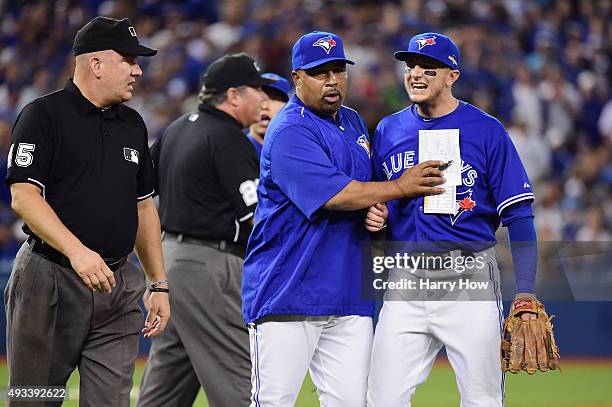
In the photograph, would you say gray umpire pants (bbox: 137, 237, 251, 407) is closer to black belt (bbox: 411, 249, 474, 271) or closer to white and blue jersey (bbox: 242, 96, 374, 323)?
white and blue jersey (bbox: 242, 96, 374, 323)

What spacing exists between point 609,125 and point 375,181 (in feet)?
27.0

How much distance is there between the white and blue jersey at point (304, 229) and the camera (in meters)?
4.34

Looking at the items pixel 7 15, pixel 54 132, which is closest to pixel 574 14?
pixel 7 15

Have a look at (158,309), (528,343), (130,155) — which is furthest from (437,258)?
(130,155)

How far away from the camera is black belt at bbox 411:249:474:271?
461 centimetres

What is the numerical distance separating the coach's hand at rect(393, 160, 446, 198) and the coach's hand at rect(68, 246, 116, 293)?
4.43ft

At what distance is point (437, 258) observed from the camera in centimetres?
462

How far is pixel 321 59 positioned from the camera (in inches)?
175

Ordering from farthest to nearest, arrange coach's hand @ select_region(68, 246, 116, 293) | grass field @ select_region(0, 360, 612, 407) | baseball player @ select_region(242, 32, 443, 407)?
grass field @ select_region(0, 360, 612, 407), baseball player @ select_region(242, 32, 443, 407), coach's hand @ select_region(68, 246, 116, 293)

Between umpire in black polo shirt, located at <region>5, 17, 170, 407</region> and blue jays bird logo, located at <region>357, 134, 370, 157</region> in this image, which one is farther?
blue jays bird logo, located at <region>357, 134, 370, 157</region>

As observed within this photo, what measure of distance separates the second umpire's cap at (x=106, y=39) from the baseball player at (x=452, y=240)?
1.29 m

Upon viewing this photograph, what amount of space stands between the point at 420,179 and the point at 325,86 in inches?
24.2

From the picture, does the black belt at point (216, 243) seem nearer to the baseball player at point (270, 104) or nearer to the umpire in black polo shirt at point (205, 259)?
the umpire in black polo shirt at point (205, 259)
